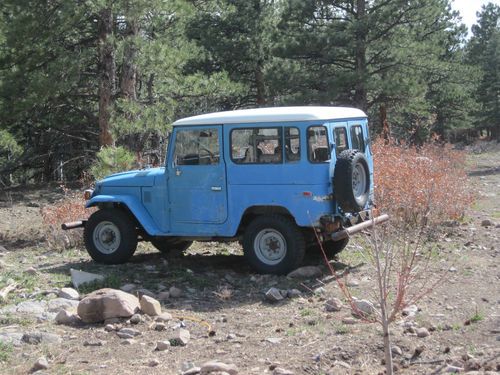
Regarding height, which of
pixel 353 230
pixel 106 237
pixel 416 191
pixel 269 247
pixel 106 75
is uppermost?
pixel 106 75

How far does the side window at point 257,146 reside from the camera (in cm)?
879

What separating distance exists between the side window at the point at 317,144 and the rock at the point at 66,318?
353 centimetres

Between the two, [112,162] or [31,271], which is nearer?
[31,271]

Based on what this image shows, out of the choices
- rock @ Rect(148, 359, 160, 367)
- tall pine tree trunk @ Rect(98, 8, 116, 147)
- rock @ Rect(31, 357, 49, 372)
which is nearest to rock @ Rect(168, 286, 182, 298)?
rock @ Rect(148, 359, 160, 367)

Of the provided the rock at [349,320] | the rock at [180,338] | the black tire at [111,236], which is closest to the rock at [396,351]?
the rock at [349,320]

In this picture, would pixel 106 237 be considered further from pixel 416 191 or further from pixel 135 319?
pixel 416 191

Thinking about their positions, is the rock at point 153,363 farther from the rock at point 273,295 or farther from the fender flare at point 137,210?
the fender flare at point 137,210

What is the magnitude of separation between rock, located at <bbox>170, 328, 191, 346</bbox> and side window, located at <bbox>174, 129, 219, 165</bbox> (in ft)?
10.1

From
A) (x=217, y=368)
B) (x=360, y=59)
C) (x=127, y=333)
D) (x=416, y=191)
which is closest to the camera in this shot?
(x=217, y=368)

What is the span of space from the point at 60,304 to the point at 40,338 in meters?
1.33

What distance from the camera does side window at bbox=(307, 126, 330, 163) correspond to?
28.1 ft

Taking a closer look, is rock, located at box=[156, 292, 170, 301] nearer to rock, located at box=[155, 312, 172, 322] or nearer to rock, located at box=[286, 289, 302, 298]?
rock, located at box=[155, 312, 172, 322]

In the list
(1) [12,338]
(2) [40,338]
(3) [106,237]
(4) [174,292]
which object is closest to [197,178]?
(4) [174,292]

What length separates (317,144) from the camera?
8.62m
